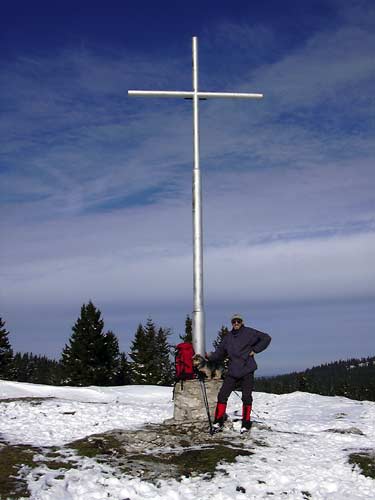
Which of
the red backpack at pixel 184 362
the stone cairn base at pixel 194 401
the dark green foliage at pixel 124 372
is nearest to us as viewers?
the stone cairn base at pixel 194 401

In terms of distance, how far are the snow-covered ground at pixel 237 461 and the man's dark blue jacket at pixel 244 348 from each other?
1530mm

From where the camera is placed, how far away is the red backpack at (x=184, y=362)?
13664 mm

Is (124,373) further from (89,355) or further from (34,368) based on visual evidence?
(34,368)

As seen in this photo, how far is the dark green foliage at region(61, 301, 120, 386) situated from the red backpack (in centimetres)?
4424

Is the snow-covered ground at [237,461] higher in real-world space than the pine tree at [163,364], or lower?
lower

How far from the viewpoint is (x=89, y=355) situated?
5684cm

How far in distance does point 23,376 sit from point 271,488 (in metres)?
136

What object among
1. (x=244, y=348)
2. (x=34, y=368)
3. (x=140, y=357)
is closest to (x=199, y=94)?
(x=244, y=348)

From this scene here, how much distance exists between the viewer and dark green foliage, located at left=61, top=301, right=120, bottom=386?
2213 inches

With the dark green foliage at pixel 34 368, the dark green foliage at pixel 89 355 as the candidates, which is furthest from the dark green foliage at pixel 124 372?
the dark green foliage at pixel 34 368

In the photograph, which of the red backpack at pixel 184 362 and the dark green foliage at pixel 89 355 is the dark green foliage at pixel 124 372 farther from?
the red backpack at pixel 184 362

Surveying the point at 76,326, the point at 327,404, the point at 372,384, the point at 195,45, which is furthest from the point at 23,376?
the point at 195,45

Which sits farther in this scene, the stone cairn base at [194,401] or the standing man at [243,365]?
the stone cairn base at [194,401]

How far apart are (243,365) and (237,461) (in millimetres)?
2843
